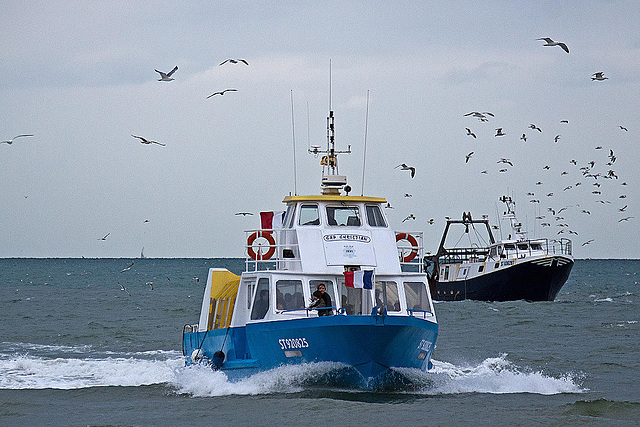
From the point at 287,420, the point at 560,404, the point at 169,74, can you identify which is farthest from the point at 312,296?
the point at 169,74

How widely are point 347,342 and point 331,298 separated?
1879 millimetres

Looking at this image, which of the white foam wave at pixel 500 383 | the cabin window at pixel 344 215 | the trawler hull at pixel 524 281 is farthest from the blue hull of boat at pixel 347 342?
the trawler hull at pixel 524 281

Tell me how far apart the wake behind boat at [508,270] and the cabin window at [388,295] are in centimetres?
3723

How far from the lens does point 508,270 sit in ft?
185

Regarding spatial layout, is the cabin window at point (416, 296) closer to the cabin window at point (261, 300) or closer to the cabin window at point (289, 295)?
the cabin window at point (289, 295)

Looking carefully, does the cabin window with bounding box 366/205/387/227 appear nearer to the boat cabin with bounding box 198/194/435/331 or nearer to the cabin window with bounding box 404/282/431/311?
the boat cabin with bounding box 198/194/435/331

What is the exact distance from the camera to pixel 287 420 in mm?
16875

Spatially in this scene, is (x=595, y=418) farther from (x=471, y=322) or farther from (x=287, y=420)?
(x=471, y=322)

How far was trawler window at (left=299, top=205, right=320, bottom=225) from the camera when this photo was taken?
68.4 feet

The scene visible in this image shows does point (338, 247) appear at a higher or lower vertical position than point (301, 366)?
higher

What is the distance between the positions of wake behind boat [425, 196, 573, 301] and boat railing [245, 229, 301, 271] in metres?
37.4

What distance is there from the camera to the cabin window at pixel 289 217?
21.2 metres

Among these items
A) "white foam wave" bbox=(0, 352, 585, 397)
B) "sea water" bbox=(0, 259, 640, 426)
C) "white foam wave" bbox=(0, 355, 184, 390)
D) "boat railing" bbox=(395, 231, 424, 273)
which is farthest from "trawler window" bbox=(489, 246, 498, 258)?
"boat railing" bbox=(395, 231, 424, 273)

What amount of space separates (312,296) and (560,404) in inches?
239
